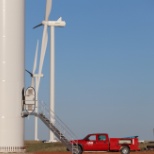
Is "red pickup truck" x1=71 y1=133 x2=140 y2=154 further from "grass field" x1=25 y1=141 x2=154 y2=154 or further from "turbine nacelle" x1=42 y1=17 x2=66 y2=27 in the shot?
"turbine nacelle" x1=42 y1=17 x2=66 y2=27

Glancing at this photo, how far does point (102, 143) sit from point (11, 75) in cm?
3329

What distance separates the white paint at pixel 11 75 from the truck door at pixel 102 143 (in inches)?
1265

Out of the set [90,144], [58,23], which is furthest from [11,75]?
[58,23]

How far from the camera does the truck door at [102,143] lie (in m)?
60.5

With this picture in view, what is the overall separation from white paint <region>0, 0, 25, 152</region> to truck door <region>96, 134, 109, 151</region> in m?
32.1

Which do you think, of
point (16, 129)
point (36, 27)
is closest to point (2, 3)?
point (16, 129)

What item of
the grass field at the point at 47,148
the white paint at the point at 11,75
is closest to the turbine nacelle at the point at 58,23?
the grass field at the point at 47,148

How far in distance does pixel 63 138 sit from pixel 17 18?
9.01m

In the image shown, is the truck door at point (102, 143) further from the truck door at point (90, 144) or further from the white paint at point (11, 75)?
the white paint at point (11, 75)

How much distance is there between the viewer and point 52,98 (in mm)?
85312

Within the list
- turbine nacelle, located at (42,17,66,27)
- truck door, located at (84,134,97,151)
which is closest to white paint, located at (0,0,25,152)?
truck door, located at (84,134,97,151)

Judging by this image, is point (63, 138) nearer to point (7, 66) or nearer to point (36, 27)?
point (7, 66)

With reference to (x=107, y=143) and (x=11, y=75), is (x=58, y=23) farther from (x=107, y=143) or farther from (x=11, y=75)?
(x=11, y=75)

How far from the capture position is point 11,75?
2880 cm
